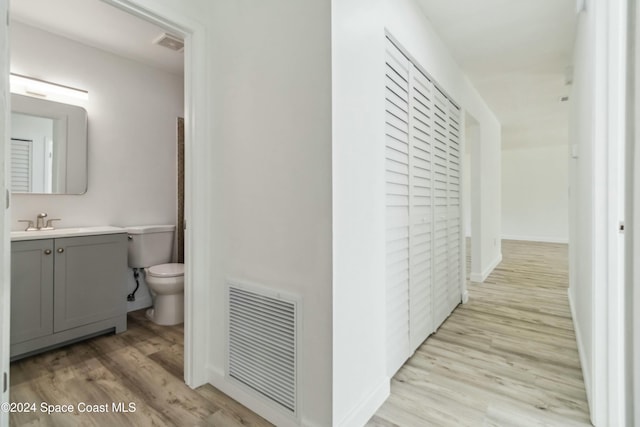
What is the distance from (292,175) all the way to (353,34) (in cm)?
70

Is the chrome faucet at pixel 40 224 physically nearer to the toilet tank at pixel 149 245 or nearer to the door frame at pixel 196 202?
the toilet tank at pixel 149 245

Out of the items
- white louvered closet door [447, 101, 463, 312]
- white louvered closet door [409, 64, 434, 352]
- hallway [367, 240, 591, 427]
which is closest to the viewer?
hallway [367, 240, 591, 427]

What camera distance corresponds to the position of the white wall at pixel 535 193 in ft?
25.7

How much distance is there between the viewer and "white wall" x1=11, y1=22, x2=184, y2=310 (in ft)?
7.97

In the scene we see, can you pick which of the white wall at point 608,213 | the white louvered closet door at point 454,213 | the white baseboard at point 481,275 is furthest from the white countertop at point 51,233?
the white baseboard at point 481,275

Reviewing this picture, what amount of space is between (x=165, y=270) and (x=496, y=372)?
8.50 ft

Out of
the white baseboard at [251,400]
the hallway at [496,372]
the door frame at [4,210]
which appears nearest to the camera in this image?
the door frame at [4,210]

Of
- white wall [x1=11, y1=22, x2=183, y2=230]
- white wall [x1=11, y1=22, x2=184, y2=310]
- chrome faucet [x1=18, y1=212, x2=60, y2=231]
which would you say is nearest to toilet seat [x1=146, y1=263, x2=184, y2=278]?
white wall [x1=11, y1=22, x2=184, y2=310]

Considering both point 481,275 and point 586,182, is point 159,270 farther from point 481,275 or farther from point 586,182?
point 481,275

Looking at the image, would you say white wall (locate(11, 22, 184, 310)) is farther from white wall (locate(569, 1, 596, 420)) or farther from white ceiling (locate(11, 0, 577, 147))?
white wall (locate(569, 1, 596, 420))

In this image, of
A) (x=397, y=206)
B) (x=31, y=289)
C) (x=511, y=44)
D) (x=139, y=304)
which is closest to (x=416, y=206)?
(x=397, y=206)

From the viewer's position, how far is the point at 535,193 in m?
8.17

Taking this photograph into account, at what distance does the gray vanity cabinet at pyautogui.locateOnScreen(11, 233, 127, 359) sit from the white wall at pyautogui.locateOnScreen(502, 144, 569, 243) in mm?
8858

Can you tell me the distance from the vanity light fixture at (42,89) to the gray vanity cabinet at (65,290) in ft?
3.93
